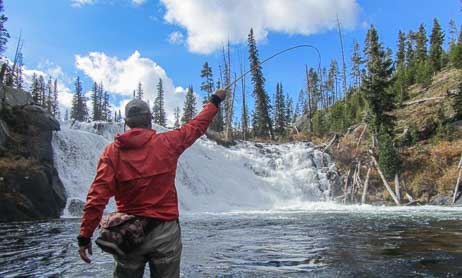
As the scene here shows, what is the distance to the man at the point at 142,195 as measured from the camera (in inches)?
118

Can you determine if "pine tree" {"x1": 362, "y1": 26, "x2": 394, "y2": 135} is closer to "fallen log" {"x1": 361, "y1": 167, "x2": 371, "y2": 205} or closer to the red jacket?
"fallen log" {"x1": 361, "y1": 167, "x2": 371, "y2": 205}

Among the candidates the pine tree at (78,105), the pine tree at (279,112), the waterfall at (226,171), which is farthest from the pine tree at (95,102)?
the waterfall at (226,171)

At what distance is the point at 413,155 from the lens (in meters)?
30.1

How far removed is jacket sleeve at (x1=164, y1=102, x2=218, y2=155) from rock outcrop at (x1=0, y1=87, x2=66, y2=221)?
594 inches

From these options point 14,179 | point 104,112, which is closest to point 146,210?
point 14,179

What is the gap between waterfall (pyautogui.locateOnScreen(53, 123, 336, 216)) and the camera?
22.7m

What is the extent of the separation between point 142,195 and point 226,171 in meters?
28.4

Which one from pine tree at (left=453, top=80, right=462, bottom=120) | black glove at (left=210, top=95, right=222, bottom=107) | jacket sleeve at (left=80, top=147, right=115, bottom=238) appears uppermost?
pine tree at (left=453, top=80, right=462, bottom=120)

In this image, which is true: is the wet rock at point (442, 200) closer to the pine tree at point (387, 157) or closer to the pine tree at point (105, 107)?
the pine tree at point (387, 157)

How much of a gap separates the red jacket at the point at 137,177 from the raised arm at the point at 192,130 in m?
0.05

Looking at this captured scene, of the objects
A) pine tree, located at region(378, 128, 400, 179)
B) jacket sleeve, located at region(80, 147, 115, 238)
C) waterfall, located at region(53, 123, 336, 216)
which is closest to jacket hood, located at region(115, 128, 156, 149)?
jacket sleeve, located at region(80, 147, 115, 238)

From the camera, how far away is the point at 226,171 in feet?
103

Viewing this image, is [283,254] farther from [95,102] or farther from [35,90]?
[95,102]

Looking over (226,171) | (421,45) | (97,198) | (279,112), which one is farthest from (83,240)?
(421,45)
